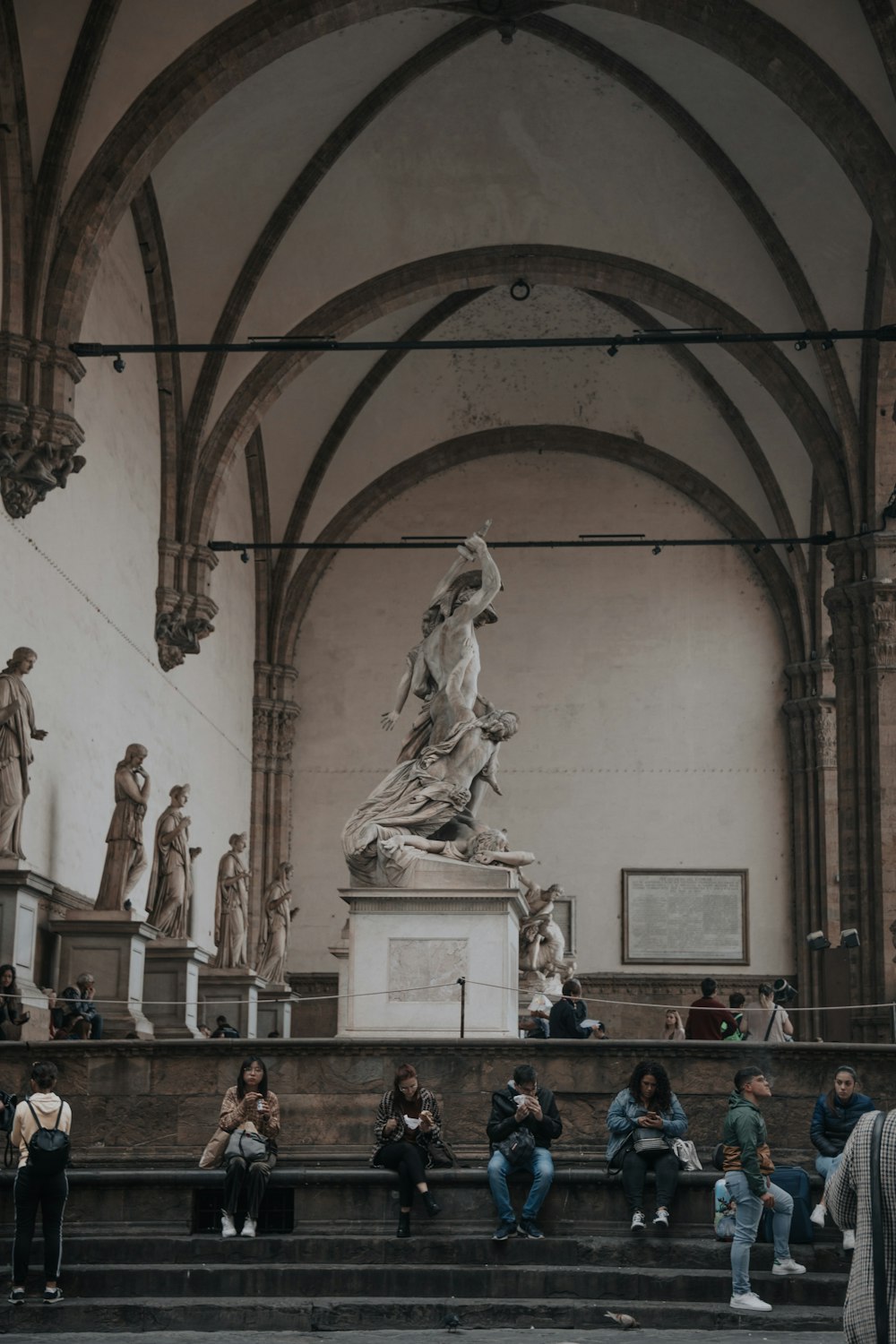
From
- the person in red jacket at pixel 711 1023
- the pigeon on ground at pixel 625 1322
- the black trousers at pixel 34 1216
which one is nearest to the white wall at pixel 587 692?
the person in red jacket at pixel 711 1023

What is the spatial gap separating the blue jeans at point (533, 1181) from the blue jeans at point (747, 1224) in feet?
3.34

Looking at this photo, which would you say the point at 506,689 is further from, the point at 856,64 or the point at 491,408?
the point at 856,64

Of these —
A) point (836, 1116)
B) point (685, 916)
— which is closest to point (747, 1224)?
point (836, 1116)

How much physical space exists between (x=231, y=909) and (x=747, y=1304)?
16.2m

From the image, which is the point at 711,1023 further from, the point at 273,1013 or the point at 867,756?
the point at 273,1013

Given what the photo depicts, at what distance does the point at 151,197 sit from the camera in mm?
21516

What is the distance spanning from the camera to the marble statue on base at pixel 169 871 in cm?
2111

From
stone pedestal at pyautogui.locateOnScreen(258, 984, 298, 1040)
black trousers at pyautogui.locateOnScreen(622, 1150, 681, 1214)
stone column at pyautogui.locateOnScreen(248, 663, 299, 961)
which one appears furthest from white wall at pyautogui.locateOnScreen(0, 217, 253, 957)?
black trousers at pyautogui.locateOnScreen(622, 1150, 681, 1214)

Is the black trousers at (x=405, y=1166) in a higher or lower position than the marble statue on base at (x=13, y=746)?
lower

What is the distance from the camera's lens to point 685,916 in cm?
2955

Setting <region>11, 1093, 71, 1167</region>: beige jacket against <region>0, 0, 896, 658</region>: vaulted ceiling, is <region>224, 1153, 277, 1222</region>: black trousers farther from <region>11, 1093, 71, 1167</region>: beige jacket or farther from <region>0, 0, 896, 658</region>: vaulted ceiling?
<region>0, 0, 896, 658</region>: vaulted ceiling

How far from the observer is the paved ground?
7.99 m

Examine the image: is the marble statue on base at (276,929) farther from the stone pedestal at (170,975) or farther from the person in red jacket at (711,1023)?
the person in red jacket at (711,1023)

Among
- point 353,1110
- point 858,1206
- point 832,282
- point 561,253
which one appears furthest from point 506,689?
point 858,1206
